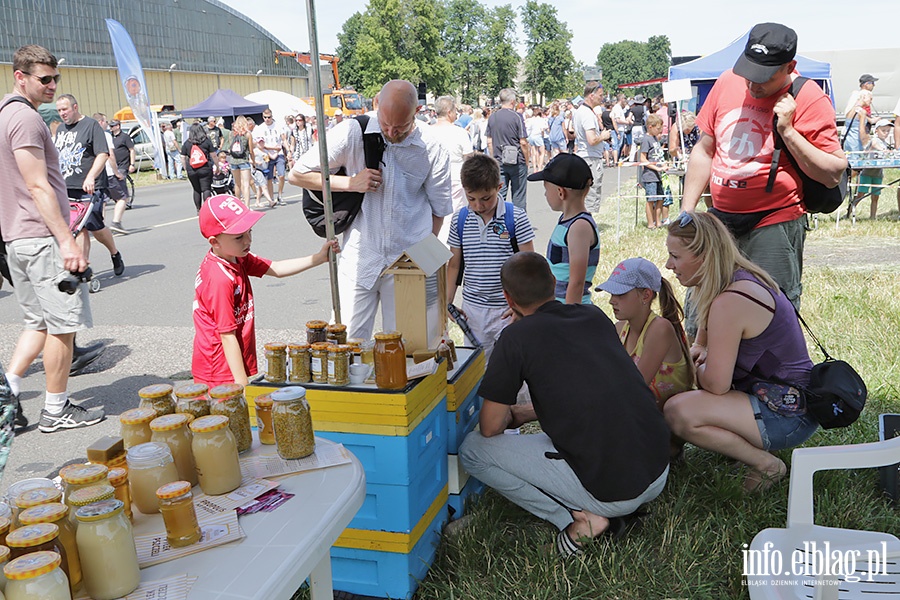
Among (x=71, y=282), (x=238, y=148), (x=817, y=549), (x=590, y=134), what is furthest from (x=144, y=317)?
(x=238, y=148)

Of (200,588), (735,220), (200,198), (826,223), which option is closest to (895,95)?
(826,223)

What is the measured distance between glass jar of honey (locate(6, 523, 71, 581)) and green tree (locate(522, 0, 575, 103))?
9309 centimetres

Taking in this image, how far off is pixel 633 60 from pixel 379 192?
514ft

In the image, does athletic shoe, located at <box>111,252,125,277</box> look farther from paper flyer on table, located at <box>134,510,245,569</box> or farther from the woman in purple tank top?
paper flyer on table, located at <box>134,510,245,569</box>

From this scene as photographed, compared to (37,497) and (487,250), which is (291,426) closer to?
(37,497)

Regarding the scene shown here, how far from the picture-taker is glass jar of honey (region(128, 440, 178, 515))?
1784mm

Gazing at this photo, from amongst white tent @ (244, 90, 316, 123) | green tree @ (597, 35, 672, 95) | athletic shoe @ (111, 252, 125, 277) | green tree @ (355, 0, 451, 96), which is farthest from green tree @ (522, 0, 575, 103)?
athletic shoe @ (111, 252, 125, 277)

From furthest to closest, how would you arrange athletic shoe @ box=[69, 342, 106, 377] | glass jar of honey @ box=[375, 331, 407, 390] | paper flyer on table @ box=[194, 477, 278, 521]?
athletic shoe @ box=[69, 342, 106, 377] < glass jar of honey @ box=[375, 331, 407, 390] < paper flyer on table @ box=[194, 477, 278, 521]

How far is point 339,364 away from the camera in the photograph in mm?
2607

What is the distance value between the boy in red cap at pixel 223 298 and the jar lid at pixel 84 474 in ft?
4.49

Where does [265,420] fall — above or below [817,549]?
above

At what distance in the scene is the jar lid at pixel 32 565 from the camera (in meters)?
1.31

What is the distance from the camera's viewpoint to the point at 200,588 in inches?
58.7

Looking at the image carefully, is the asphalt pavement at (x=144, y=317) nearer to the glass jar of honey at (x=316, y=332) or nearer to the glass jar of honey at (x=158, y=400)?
the glass jar of honey at (x=316, y=332)
